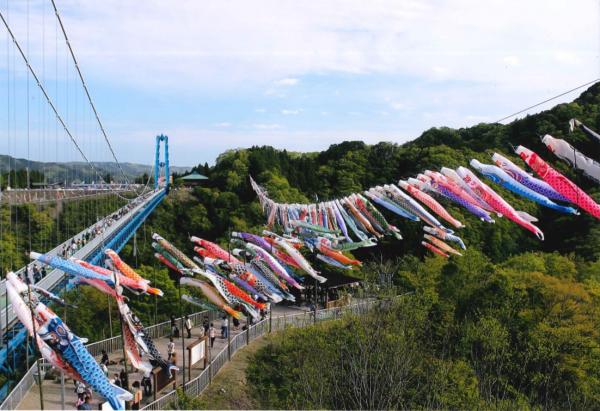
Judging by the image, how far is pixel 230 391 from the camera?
2267 centimetres

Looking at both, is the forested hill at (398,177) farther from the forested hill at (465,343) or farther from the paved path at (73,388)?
the paved path at (73,388)

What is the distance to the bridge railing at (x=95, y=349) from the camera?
57.2ft

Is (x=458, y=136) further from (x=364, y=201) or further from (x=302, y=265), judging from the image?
(x=302, y=265)

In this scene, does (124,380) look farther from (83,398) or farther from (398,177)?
(398,177)

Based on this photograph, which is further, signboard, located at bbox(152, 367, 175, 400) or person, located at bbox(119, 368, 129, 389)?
person, located at bbox(119, 368, 129, 389)

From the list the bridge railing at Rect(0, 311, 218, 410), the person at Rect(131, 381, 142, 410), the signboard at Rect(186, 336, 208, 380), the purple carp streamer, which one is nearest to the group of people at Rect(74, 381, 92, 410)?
the person at Rect(131, 381, 142, 410)

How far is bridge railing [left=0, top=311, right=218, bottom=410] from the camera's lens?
17.4 metres

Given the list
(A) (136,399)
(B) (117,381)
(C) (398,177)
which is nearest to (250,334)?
(B) (117,381)

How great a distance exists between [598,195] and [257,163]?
3994 cm

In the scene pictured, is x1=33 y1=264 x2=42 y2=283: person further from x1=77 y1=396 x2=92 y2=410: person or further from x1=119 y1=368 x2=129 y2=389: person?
x1=77 y1=396 x2=92 y2=410: person

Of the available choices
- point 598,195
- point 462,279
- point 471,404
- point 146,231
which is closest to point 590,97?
point 598,195

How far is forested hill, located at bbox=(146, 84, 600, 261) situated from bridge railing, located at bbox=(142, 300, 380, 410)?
1428 cm

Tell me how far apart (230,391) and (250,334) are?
5476 mm

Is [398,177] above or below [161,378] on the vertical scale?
above
